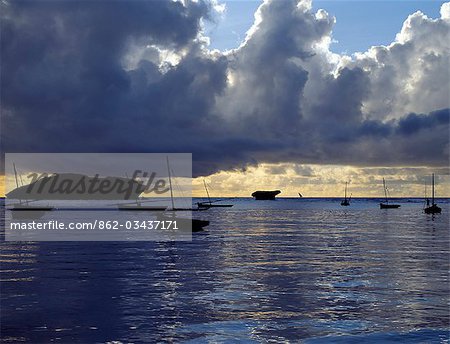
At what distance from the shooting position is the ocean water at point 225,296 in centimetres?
2561

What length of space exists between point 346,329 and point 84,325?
41.2 ft

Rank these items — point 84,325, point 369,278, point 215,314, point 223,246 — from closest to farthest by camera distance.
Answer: point 84,325 → point 215,314 → point 369,278 → point 223,246

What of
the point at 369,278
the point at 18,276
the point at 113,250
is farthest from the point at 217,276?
the point at 113,250

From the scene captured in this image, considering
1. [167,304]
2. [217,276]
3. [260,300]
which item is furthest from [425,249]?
[167,304]

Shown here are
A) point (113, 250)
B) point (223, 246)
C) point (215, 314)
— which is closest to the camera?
point (215, 314)

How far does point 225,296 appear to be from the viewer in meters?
34.6

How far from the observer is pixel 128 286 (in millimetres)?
38188

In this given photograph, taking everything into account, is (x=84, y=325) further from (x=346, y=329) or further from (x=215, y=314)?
(x=346, y=329)

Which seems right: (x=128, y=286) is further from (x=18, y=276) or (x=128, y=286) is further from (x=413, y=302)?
(x=413, y=302)

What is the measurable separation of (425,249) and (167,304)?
43.2m

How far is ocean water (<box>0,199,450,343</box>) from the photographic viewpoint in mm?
25609

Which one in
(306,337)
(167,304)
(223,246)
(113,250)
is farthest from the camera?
(223,246)

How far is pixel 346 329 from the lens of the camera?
26.4 meters

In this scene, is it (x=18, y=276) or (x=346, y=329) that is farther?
(x=18, y=276)
